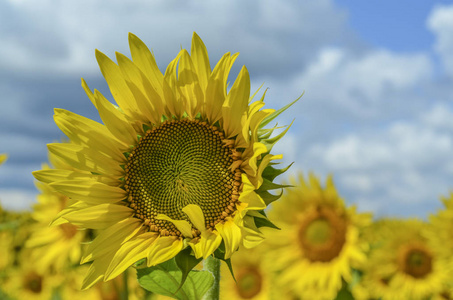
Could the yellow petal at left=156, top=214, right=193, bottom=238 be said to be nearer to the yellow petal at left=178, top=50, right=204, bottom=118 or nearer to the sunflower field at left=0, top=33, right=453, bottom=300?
the sunflower field at left=0, top=33, right=453, bottom=300

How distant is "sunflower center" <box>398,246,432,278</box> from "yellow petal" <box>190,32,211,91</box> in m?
6.55

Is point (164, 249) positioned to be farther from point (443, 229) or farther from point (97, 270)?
point (443, 229)

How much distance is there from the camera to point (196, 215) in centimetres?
244

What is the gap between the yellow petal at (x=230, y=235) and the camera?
2221 mm

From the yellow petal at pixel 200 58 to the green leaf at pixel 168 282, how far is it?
3.08ft

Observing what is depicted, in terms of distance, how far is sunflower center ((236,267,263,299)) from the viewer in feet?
23.7

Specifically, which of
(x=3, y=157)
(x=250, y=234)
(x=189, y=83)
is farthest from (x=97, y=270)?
(x=3, y=157)

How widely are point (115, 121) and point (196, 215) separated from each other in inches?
25.8

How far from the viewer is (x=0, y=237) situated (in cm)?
971

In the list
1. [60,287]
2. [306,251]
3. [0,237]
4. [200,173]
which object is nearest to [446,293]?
[306,251]

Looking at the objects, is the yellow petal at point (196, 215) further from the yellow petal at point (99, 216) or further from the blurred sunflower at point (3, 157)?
the blurred sunflower at point (3, 157)

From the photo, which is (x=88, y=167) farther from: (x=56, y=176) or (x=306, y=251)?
(x=306, y=251)

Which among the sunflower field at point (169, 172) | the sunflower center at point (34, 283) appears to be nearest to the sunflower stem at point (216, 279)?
the sunflower field at point (169, 172)

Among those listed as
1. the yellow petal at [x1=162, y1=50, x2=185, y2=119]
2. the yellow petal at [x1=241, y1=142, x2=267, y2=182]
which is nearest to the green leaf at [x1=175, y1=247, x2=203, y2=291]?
the yellow petal at [x1=241, y1=142, x2=267, y2=182]
